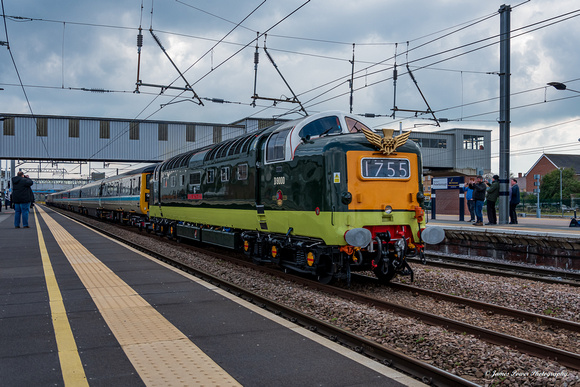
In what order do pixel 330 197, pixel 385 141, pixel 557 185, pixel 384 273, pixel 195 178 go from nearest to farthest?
pixel 330 197 → pixel 385 141 → pixel 384 273 → pixel 195 178 → pixel 557 185

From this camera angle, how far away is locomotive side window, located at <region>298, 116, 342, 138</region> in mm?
9469

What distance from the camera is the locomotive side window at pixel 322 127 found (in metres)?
9.47

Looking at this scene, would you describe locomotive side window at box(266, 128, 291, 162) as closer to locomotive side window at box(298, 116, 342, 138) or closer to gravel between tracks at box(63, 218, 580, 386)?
locomotive side window at box(298, 116, 342, 138)

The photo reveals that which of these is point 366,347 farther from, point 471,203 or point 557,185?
point 557,185

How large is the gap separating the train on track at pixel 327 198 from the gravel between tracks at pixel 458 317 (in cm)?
67

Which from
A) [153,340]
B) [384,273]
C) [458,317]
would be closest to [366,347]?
[153,340]

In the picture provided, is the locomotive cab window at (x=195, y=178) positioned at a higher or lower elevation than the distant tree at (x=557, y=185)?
lower

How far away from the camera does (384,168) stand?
8.70 meters

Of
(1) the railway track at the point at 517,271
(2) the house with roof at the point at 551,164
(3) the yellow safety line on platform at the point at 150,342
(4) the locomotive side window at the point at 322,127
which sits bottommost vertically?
(1) the railway track at the point at 517,271

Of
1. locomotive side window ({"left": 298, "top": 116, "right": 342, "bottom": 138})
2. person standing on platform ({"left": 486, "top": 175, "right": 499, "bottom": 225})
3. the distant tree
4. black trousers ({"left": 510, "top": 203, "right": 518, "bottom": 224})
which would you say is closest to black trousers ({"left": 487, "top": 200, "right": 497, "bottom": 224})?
person standing on platform ({"left": 486, "top": 175, "right": 499, "bottom": 225})

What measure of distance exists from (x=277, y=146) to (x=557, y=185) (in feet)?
216

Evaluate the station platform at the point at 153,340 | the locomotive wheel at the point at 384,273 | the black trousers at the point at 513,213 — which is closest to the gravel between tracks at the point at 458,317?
the locomotive wheel at the point at 384,273

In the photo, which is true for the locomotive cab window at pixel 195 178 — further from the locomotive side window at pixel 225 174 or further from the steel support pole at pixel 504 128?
the steel support pole at pixel 504 128

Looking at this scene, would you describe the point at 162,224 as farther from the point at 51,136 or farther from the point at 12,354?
the point at 51,136
